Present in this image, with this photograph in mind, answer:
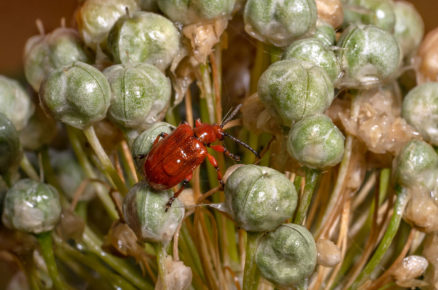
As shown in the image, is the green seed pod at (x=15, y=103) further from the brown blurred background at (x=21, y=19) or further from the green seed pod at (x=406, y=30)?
the brown blurred background at (x=21, y=19)

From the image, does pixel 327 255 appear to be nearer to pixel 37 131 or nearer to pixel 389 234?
pixel 389 234

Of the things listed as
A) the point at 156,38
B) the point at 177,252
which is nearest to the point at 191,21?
the point at 156,38

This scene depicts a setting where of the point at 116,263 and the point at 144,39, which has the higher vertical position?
the point at 144,39

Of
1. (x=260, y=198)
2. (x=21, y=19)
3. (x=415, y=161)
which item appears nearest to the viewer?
(x=260, y=198)

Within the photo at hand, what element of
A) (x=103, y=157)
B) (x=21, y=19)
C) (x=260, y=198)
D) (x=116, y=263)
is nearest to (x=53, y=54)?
(x=103, y=157)

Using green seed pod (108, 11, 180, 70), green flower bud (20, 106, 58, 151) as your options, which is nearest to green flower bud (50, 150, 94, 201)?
green flower bud (20, 106, 58, 151)

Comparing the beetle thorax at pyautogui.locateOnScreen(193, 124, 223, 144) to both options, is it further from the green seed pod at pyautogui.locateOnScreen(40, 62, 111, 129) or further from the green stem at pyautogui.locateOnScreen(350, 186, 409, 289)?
the green stem at pyautogui.locateOnScreen(350, 186, 409, 289)

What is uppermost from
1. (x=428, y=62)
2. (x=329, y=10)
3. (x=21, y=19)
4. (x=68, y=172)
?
(x=329, y=10)

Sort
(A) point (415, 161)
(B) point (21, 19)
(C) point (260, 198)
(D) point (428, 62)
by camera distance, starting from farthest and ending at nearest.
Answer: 1. (B) point (21, 19)
2. (D) point (428, 62)
3. (A) point (415, 161)
4. (C) point (260, 198)
